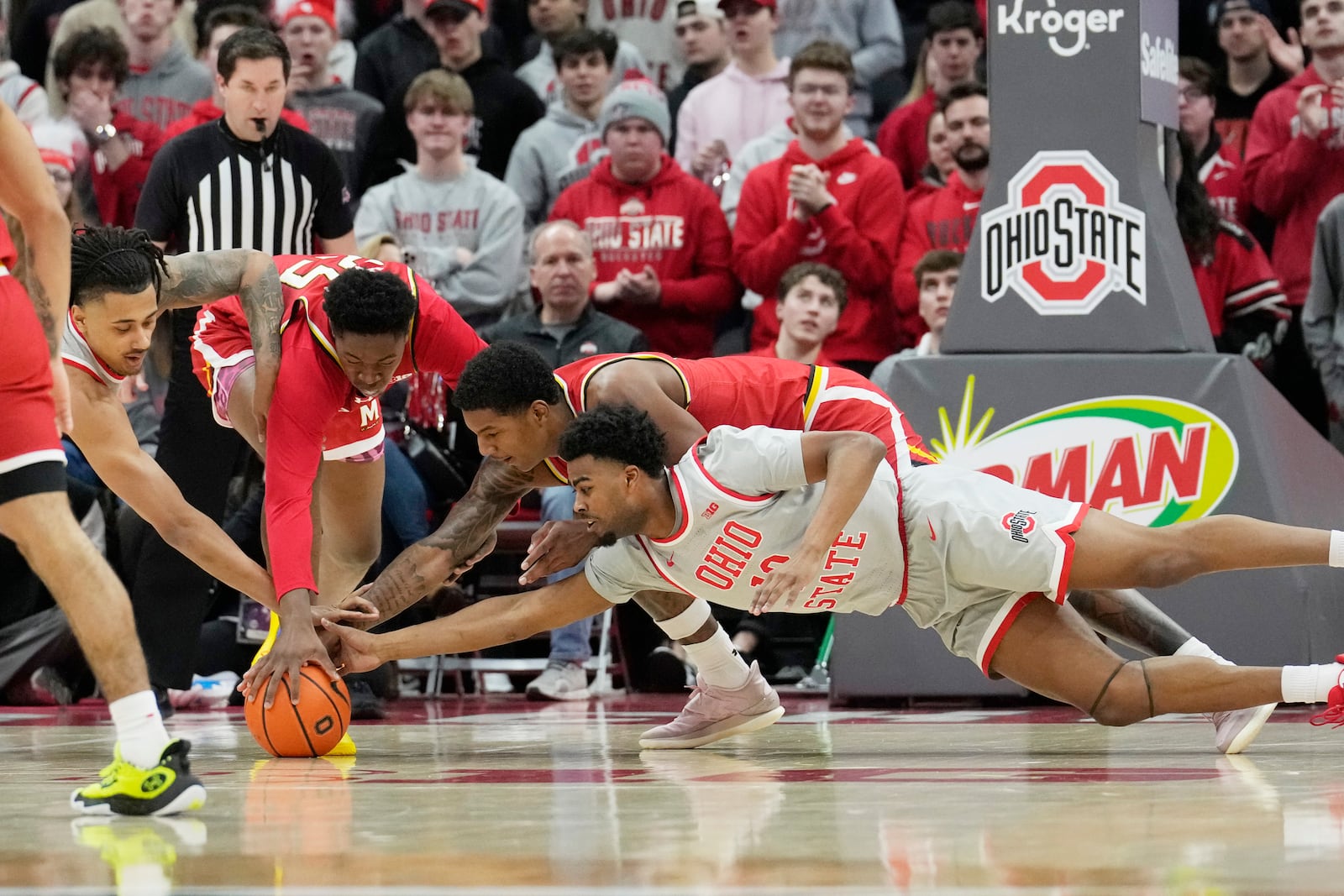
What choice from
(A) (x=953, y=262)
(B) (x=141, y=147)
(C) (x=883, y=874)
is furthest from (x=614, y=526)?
(B) (x=141, y=147)

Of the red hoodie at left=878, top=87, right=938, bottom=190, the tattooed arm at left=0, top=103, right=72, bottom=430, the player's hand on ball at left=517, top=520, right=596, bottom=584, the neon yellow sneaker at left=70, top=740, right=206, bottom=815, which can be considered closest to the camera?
the neon yellow sneaker at left=70, top=740, right=206, bottom=815

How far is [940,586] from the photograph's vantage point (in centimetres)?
509

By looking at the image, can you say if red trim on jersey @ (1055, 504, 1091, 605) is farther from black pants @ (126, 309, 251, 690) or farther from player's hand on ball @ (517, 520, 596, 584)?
black pants @ (126, 309, 251, 690)

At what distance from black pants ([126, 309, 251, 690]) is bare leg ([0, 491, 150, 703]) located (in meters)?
3.03

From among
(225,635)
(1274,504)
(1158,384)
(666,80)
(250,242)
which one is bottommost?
(225,635)

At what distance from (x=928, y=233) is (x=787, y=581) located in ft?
14.5

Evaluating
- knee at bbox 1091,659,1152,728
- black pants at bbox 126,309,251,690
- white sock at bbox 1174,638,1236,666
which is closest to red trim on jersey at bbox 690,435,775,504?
knee at bbox 1091,659,1152,728

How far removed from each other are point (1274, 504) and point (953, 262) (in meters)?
2.09

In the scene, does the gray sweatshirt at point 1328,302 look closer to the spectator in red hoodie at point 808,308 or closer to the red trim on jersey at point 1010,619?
the spectator in red hoodie at point 808,308

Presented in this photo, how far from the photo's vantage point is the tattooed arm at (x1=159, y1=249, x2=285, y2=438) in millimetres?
5445

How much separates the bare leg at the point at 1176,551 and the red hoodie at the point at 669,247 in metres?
4.26

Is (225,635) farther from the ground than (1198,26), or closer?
closer

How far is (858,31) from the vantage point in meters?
10.6

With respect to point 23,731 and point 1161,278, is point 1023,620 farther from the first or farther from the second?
point 23,731
